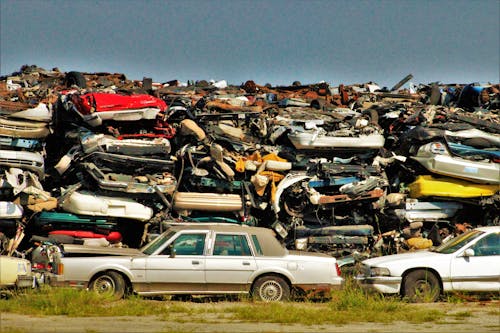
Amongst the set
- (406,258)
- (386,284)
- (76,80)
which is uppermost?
(76,80)

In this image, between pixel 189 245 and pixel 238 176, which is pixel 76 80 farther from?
Answer: pixel 189 245

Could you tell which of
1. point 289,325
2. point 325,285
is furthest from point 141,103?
point 289,325

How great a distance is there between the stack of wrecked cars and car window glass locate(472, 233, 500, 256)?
3786 millimetres

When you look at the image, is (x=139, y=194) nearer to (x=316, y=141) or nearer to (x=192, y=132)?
(x=192, y=132)

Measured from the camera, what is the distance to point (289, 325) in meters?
9.97

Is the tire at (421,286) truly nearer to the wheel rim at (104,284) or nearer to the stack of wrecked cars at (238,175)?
the stack of wrecked cars at (238,175)

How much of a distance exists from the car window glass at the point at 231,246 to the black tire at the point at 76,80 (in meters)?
11.4

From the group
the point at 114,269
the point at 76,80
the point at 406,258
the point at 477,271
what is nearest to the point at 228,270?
the point at 114,269

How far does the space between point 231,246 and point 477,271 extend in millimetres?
4088

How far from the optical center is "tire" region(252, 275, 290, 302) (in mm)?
12312

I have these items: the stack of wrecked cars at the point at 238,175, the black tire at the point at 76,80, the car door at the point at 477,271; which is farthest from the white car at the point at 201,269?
the black tire at the point at 76,80

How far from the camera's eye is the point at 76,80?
22.7 meters

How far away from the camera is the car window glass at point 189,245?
40.8ft

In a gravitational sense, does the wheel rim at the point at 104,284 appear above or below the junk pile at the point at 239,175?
below
